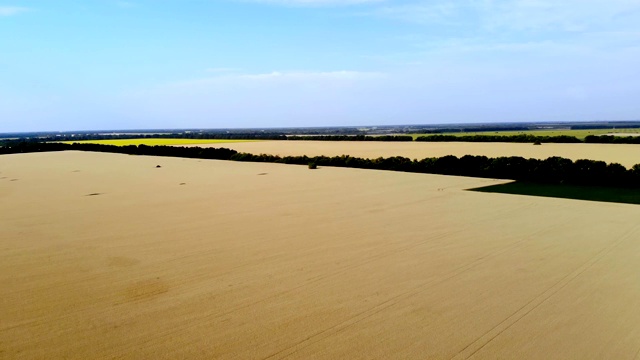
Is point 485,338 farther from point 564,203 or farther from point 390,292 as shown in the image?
point 564,203

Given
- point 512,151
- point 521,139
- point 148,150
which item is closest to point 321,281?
point 512,151

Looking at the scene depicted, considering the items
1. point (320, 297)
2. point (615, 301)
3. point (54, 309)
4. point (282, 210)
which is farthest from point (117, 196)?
point (615, 301)

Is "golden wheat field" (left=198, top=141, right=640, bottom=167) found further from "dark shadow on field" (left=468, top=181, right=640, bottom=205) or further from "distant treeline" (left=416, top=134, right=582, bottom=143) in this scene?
"dark shadow on field" (left=468, top=181, right=640, bottom=205)

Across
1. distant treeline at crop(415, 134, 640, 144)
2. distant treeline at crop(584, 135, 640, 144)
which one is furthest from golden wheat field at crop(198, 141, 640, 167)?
distant treeline at crop(415, 134, 640, 144)

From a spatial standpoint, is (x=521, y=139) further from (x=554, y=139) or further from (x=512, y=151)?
(x=512, y=151)

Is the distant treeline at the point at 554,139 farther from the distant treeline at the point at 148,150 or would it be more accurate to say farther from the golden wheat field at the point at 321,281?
the golden wheat field at the point at 321,281

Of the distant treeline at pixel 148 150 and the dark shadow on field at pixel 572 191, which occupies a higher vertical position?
the distant treeline at pixel 148 150

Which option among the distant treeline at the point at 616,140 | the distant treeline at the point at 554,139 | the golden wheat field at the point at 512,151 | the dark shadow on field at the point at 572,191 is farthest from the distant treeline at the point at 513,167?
the distant treeline at the point at 616,140
